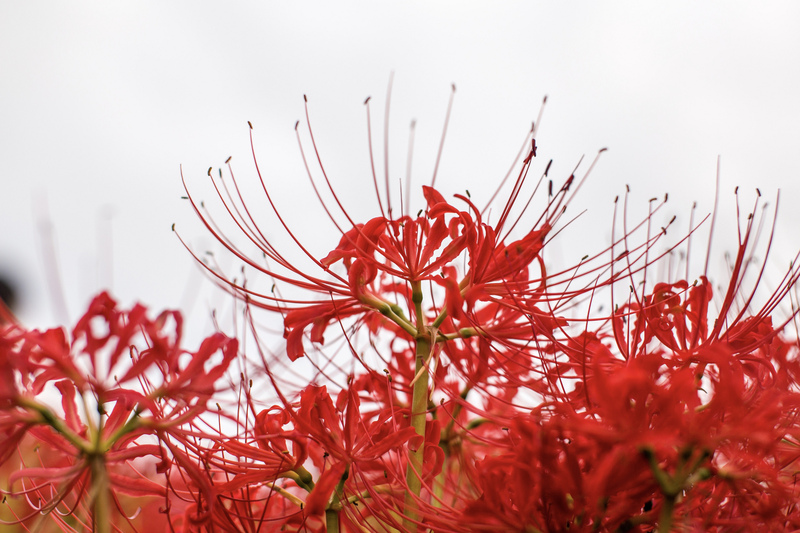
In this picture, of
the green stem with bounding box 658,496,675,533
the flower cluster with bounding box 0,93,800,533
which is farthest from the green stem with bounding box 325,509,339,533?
the green stem with bounding box 658,496,675,533

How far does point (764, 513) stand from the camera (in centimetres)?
116

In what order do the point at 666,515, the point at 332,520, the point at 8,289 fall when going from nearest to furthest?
the point at 666,515
the point at 332,520
the point at 8,289

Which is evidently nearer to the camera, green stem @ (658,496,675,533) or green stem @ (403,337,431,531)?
green stem @ (658,496,675,533)

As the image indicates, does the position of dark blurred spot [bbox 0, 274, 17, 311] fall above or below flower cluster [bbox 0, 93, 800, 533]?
above

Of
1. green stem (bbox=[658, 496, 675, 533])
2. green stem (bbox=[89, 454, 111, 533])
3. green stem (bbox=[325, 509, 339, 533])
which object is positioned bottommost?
green stem (bbox=[89, 454, 111, 533])

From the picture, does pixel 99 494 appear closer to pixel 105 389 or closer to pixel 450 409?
pixel 105 389

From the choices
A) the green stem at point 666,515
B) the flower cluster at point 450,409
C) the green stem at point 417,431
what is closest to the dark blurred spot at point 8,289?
the flower cluster at point 450,409

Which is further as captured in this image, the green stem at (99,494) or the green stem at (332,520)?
the green stem at (332,520)

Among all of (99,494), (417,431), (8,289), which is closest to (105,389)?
(99,494)

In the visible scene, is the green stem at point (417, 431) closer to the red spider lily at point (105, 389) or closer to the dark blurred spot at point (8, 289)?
the red spider lily at point (105, 389)

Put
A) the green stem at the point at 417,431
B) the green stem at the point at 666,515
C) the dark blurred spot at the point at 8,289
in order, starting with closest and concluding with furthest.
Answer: the green stem at the point at 666,515 < the green stem at the point at 417,431 < the dark blurred spot at the point at 8,289

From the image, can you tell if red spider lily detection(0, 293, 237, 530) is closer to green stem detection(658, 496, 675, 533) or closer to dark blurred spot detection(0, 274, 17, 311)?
green stem detection(658, 496, 675, 533)

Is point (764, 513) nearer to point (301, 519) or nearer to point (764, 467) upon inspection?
point (764, 467)

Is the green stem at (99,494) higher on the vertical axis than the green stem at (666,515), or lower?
lower
